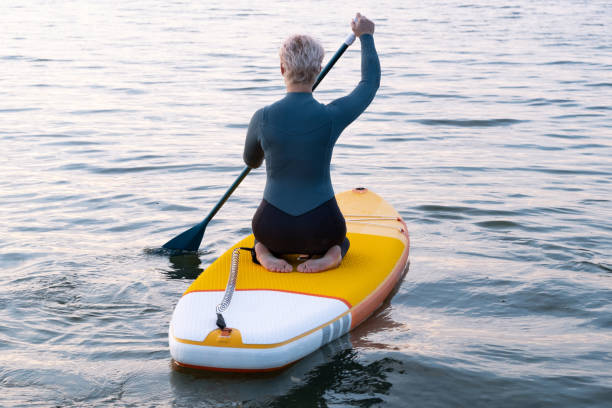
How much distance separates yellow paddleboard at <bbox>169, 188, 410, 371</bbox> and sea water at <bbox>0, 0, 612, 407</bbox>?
0.11 metres

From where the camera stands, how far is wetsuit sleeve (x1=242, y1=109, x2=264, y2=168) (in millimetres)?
3990

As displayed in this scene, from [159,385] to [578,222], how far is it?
3.81 meters

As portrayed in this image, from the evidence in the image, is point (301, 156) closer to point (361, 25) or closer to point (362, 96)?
point (362, 96)

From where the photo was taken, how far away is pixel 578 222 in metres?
5.92

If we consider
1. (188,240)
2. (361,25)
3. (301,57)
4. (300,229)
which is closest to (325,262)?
(300,229)

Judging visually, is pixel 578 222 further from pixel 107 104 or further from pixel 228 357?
pixel 107 104

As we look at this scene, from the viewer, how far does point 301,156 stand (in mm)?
3947

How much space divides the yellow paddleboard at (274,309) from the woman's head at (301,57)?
106 cm

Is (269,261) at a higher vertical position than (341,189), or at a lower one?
higher

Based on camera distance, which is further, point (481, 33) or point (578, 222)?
point (481, 33)

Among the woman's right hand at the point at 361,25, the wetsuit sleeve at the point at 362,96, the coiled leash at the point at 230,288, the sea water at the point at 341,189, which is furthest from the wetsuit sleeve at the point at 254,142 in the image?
the sea water at the point at 341,189

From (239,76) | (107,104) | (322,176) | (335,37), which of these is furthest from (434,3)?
(322,176)

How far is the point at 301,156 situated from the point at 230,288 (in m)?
0.78

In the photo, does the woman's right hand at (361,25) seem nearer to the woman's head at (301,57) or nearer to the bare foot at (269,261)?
the woman's head at (301,57)
